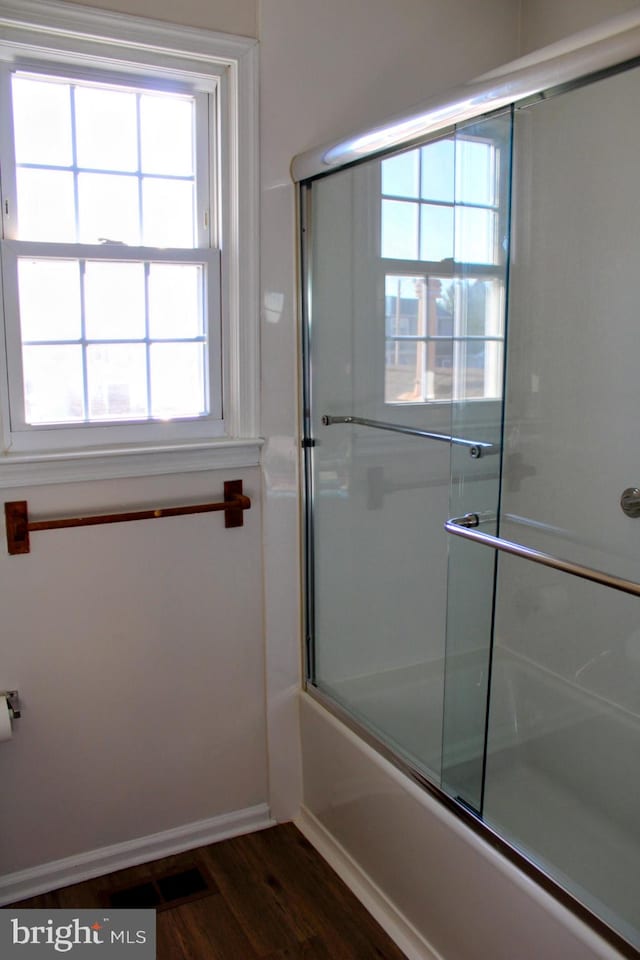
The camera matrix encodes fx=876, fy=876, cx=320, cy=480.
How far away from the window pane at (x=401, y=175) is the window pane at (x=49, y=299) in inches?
30.4

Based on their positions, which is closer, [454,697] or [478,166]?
[478,166]

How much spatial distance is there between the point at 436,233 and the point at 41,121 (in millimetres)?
962

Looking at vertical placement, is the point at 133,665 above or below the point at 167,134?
below

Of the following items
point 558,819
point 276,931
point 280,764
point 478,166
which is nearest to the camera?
point 478,166

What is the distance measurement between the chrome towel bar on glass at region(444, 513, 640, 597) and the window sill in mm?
677

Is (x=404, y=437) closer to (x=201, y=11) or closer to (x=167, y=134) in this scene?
(x=167, y=134)

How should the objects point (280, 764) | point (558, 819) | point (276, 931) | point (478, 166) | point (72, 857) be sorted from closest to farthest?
point (478, 166) < point (558, 819) < point (276, 931) < point (72, 857) < point (280, 764)

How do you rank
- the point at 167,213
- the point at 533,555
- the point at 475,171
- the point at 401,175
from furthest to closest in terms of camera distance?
the point at 167,213
the point at 401,175
the point at 475,171
the point at 533,555

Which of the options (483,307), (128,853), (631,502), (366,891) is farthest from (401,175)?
(128,853)

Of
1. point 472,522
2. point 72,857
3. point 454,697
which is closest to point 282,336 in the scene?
point 472,522

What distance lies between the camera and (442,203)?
2086 millimetres

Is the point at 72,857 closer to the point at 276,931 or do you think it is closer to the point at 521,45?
the point at 276,931

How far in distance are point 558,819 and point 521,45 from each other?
209cm

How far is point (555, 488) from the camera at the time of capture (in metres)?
2.12
